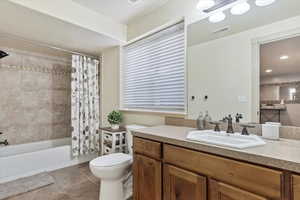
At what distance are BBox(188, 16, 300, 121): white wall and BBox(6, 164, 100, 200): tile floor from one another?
5.22ft

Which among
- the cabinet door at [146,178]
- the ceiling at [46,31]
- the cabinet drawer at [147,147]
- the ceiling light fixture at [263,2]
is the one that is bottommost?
the cabinet door at [146,178]

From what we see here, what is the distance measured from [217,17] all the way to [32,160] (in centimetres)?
314

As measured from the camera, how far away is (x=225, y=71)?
1609mm

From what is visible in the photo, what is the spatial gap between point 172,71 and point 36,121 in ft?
9.36

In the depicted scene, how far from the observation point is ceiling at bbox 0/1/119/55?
1.88 m

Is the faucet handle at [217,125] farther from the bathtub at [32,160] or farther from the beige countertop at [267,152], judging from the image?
the bathtub at [32,160]

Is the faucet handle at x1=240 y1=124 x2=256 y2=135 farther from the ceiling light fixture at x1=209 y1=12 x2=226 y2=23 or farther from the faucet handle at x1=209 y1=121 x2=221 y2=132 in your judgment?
the ceiling light fixture at x1=209 y1=12 x2=226 y2=23

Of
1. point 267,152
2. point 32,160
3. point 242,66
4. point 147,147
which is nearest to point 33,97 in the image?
point 32,160

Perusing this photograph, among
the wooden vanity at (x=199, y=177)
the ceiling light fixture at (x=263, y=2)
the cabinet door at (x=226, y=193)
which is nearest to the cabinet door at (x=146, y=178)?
the wooden vanity at (x=199, y=177)

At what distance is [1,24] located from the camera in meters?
2.12

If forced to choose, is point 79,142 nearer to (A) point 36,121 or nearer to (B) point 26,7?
(A) point 36,121

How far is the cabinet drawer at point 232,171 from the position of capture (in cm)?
87

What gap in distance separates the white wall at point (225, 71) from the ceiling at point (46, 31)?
153cm

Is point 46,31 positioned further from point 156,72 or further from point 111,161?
point 111,161
